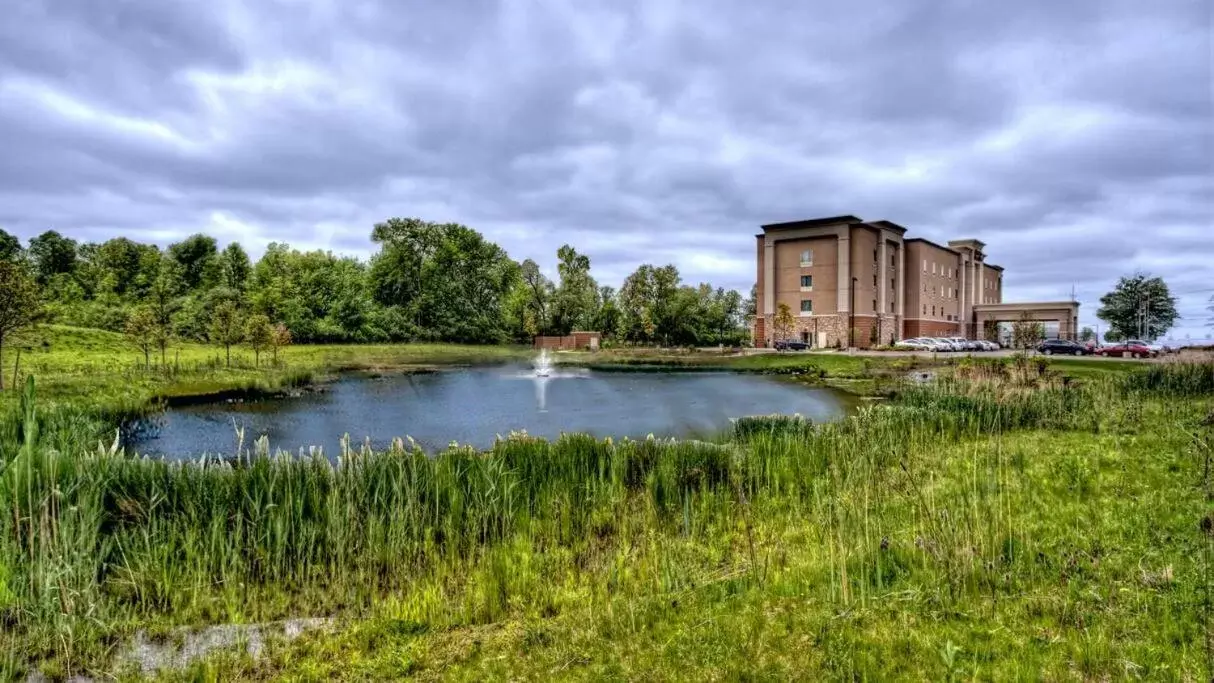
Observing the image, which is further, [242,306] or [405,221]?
[405,221]

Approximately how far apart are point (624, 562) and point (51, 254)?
86.7m

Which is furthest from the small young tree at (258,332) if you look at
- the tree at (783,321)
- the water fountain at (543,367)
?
the tree at (783,321)

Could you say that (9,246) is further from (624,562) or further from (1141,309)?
(1141,309)

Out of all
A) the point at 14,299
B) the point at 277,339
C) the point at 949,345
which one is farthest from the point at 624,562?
the point at 949,345

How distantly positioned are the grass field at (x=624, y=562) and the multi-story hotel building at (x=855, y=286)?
166 feet

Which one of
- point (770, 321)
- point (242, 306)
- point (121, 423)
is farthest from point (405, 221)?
point (121, 423)

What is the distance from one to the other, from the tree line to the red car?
35.4 meters

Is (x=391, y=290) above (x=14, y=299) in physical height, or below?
above

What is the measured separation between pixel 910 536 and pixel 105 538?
886 centimetres

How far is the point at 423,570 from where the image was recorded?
678 centimetres

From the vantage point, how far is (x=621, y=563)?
6684 millimetres

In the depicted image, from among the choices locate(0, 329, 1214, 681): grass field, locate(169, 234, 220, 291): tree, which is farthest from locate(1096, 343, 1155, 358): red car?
locate(169, 234, 220, 291): tree

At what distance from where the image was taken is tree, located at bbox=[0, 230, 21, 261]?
55.1m

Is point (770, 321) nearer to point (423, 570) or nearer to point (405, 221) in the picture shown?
point (405, 221)
